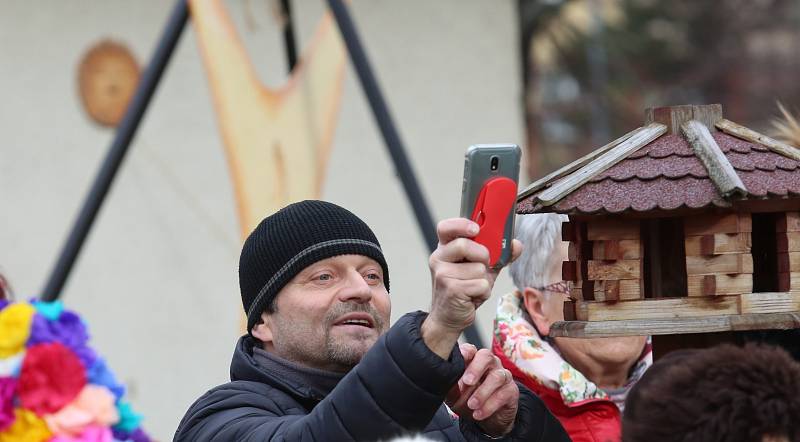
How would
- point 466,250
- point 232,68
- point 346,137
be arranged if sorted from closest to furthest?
point 466,250 < point 232,68 < point 346,137

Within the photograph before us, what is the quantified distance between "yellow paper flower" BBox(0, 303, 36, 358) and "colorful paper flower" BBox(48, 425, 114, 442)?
0.16 m

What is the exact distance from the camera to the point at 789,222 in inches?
78.5

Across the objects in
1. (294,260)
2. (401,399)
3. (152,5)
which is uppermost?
(152,5)

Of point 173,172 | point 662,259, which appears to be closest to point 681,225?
point 662,259

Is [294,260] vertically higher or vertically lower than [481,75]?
lower

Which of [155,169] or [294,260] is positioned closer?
[294,260]

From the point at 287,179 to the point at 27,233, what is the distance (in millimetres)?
1278

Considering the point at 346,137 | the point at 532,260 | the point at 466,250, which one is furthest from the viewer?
the point at 346,137

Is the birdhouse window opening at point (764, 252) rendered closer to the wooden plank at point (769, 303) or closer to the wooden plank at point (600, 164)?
the wooden plank at point (769, 303)

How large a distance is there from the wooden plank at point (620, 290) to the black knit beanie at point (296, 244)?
1.67 feet

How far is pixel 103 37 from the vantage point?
19.0ft

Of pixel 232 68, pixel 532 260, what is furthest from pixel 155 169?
pixel 532 260

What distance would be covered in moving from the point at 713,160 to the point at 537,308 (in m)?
1.03

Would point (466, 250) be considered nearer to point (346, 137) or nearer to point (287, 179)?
point (287, 179)
